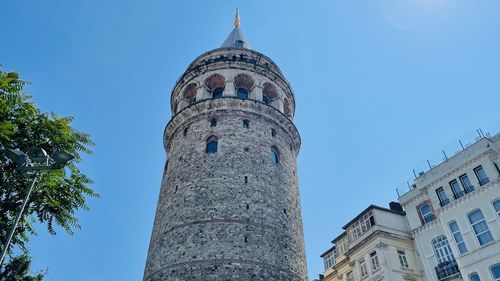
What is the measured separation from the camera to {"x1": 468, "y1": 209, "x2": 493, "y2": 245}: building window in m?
18.0

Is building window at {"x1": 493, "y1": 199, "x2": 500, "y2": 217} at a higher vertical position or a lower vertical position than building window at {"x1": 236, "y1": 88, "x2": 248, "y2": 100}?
lower

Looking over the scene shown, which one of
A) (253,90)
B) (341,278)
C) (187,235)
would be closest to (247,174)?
(187,235)

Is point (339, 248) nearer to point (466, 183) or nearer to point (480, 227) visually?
point (466, 183)

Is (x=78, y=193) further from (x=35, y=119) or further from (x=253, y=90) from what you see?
(x=253, y=90)

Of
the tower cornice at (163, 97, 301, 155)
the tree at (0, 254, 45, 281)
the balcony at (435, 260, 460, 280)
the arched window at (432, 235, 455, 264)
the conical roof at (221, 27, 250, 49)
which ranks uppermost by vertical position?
the conical roof at (221, 27, 250, 49)

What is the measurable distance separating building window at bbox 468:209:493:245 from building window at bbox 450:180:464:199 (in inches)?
49.2

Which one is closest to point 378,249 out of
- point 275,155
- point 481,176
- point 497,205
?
point 497,205

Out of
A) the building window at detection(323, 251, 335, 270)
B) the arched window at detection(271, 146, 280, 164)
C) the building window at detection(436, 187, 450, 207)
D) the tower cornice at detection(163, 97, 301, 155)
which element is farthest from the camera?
the building window at detection(323, 251, 335, 270)

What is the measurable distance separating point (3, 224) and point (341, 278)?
19553mm

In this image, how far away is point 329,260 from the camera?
2700 centimetres

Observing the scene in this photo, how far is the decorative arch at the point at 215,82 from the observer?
2778 cm

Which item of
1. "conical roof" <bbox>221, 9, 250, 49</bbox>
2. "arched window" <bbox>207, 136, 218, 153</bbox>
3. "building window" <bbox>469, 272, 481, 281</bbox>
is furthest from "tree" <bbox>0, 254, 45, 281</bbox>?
"conical roof" <bbox>221, 9, 250, 49</bbox>

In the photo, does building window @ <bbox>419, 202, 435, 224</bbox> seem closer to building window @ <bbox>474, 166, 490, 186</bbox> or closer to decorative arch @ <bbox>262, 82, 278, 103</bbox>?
building window @ <bbox>474, 166, 490, 186</bbox>

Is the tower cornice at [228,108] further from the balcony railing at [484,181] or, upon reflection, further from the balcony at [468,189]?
the balcony railing at [484,181]
